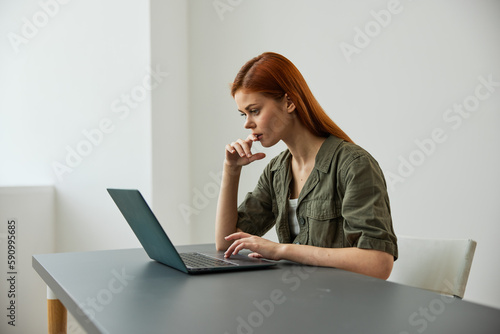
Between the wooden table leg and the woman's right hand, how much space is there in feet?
2.01

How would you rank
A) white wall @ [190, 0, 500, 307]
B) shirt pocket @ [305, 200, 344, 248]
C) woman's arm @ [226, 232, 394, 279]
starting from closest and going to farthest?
woman's arm @ [226, 232, 394, 279], shirt pocket @ [305, 200, 344, 248], white wall @ [190, 0, 500, 307]

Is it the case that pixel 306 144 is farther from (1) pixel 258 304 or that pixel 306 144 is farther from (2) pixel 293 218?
(1) pixel 258 304

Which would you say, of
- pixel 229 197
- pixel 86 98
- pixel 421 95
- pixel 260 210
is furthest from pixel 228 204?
pixel 86 98

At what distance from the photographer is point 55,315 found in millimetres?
1423

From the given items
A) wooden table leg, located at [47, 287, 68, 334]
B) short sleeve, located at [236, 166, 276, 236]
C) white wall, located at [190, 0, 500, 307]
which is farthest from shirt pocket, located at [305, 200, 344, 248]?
white wall, located at [190, 0, 500, 307]

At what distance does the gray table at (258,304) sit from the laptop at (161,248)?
0.03m

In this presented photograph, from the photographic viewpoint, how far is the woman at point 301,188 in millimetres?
1210

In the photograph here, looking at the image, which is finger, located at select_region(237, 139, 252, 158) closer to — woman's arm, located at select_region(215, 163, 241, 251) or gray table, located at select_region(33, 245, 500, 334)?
woman's arm, located at select_region(215, 163, 241, 251)

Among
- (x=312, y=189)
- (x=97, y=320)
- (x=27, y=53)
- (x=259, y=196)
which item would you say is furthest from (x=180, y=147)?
(x=97, y=320)

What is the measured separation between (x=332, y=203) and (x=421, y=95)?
38.9 inches

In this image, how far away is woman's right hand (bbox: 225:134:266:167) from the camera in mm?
1490

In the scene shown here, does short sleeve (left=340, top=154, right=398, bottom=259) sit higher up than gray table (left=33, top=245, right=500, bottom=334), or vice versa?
short sleeve (left=340, top=154, right=398, bottom=259)

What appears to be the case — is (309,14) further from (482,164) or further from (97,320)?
(97,320)

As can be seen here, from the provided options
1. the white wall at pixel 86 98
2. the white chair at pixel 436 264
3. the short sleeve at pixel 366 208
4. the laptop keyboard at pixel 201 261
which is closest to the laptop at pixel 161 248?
the laptop keyboard at pixel 201 261
